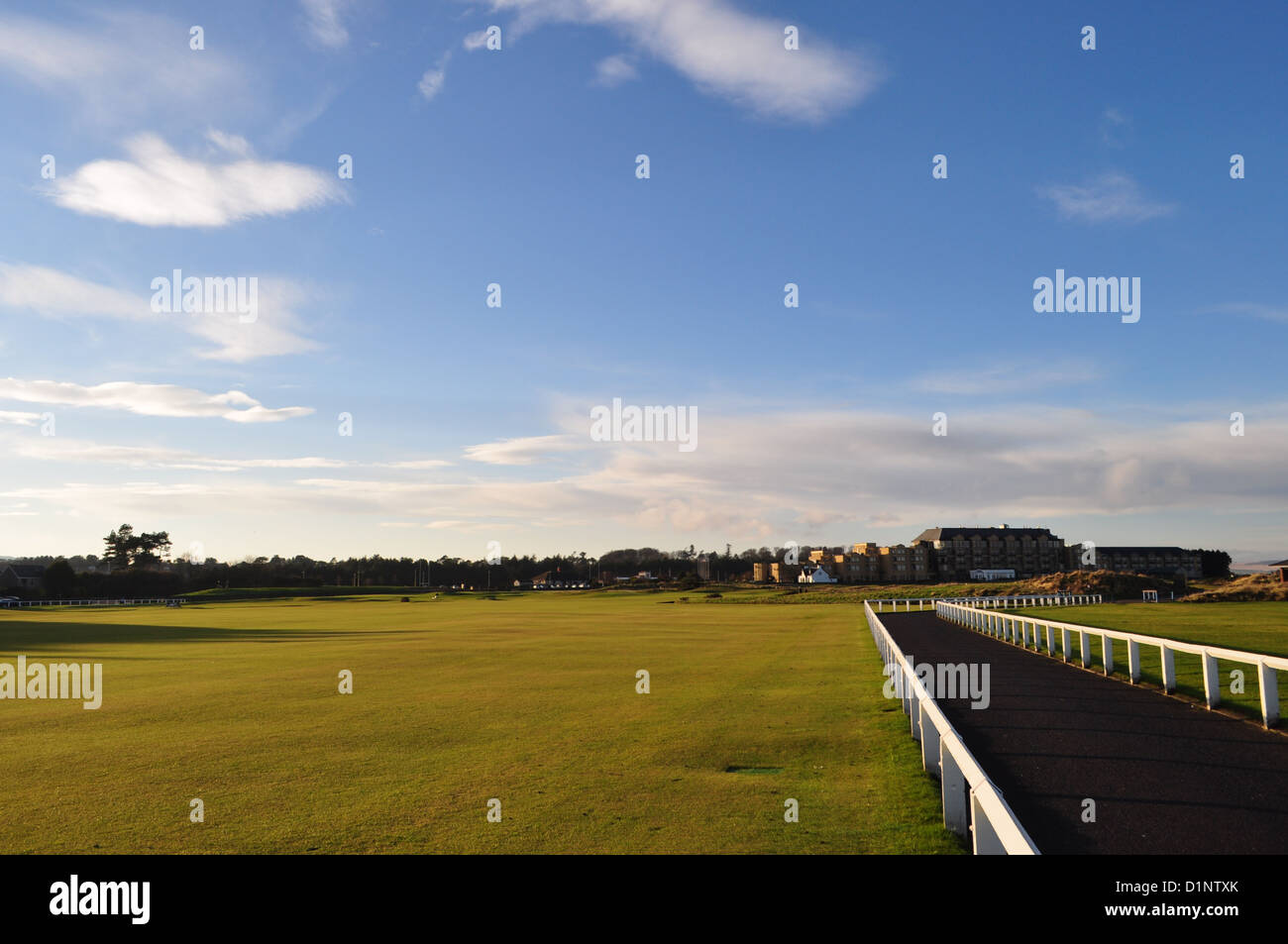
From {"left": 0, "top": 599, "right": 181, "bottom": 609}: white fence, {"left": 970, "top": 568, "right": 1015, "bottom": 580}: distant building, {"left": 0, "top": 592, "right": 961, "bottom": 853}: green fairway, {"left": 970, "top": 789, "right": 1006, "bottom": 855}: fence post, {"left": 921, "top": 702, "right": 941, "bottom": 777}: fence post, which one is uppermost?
{"left": 970, "top": 789, "right": 1006, "bottom": 855}: fence post

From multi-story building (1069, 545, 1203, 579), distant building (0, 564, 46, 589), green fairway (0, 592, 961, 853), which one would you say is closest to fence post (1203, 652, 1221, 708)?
green fairway (0, 592, 961, 853)

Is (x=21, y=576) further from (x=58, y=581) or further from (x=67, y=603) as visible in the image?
(x=67, y=603)

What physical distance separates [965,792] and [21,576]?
189 m

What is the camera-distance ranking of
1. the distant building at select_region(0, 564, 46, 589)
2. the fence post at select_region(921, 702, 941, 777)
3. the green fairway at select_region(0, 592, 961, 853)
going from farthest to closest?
1. the distant building at select_region(0, 564, 46, 589)
2. the fence post at select_region(921, 702, 941, 777)
3. the green fairway at select_region(0, 592, 961, 853)

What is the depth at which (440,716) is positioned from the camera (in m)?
14.2

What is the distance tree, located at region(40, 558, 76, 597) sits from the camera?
112 m

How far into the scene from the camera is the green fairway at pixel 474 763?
7.36 metres

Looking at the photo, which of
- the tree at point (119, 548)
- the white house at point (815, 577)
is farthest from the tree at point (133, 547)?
the white house at point (815, 577)

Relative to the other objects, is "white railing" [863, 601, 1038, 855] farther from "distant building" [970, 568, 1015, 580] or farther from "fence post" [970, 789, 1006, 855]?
"distant building" [970, 568, 1015, 580]

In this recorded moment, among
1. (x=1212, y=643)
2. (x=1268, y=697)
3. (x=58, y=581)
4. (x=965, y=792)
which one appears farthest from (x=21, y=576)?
(x=1268, y=697)

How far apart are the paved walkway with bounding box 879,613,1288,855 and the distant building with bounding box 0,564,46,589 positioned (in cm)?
17127
